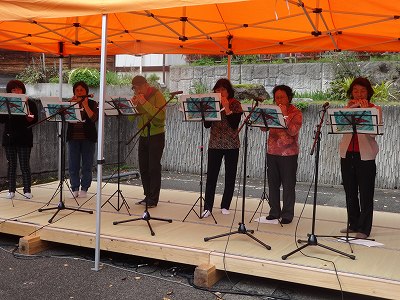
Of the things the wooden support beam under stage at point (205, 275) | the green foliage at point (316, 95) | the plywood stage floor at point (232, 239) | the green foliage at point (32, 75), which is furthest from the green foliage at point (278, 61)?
the wooden support beam under stage at point (205, 275)

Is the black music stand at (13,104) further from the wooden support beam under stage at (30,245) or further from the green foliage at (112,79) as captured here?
the green foliage at (112,79)

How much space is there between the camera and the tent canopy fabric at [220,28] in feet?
21.0

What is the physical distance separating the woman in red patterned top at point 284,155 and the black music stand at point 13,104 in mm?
3224

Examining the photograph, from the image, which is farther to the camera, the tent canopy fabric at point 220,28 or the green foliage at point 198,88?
the green foliage at point 198,88

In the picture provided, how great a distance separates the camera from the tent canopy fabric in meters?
6.40

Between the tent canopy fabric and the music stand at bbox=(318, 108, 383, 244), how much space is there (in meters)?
1.38

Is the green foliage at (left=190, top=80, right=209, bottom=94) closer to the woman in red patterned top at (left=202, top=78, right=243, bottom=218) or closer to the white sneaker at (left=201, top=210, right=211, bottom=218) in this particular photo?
the woman in red patterned top at (left=202, top=78, right=243, bottom=218)

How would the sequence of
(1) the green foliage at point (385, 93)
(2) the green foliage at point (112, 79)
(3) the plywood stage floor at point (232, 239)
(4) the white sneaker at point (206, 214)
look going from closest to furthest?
(3) the plywood stage floor at point (232, 239), (4) the white sneaker at point (206, 214), (1) the green foliage at point (385, 93), (2) the green foliage at point (112, 79)

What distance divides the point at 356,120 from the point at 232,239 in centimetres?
182

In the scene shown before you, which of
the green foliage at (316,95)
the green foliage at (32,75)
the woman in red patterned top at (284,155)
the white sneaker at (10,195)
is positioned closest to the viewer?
the woman in red patterned top at (284,155)

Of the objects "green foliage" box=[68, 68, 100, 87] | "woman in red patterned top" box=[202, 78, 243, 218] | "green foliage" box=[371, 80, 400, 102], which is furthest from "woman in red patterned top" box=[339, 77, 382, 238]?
"green foliage" box=[68, 68, 100, 87]

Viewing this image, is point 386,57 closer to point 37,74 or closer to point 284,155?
point 284,155

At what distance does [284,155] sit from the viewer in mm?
6121

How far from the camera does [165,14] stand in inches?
292
